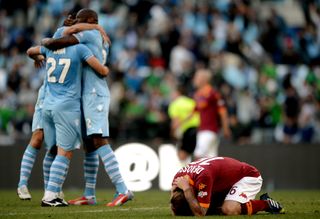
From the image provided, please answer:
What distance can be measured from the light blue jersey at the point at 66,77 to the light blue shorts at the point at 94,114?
115mm

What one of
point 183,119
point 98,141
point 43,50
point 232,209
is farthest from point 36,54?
point 183,119

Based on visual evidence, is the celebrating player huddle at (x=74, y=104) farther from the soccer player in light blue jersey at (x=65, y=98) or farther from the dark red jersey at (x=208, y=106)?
the dark red jersey at (x=208, y=106)

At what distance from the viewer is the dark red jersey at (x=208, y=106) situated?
1670cm

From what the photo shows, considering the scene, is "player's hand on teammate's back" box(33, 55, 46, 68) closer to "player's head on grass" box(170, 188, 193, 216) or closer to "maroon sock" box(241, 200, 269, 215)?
"player's head on grass" box(170, 188, 193, 216)

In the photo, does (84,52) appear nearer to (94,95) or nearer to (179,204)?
(94,95)

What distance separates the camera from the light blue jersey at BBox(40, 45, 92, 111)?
425 inches

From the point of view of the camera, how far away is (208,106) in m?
16.8

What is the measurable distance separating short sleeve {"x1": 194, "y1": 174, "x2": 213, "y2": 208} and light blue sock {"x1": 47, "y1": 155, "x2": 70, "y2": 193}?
7.38ft

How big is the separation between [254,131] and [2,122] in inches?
231

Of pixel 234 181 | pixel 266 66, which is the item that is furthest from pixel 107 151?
pixel 266 66

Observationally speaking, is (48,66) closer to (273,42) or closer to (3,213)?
(3,213)

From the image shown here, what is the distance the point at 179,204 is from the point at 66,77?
2.59m

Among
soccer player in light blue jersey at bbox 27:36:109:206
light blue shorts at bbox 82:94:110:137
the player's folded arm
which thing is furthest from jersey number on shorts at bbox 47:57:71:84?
the player's folded arm

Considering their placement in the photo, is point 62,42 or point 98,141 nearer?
point 62,42
